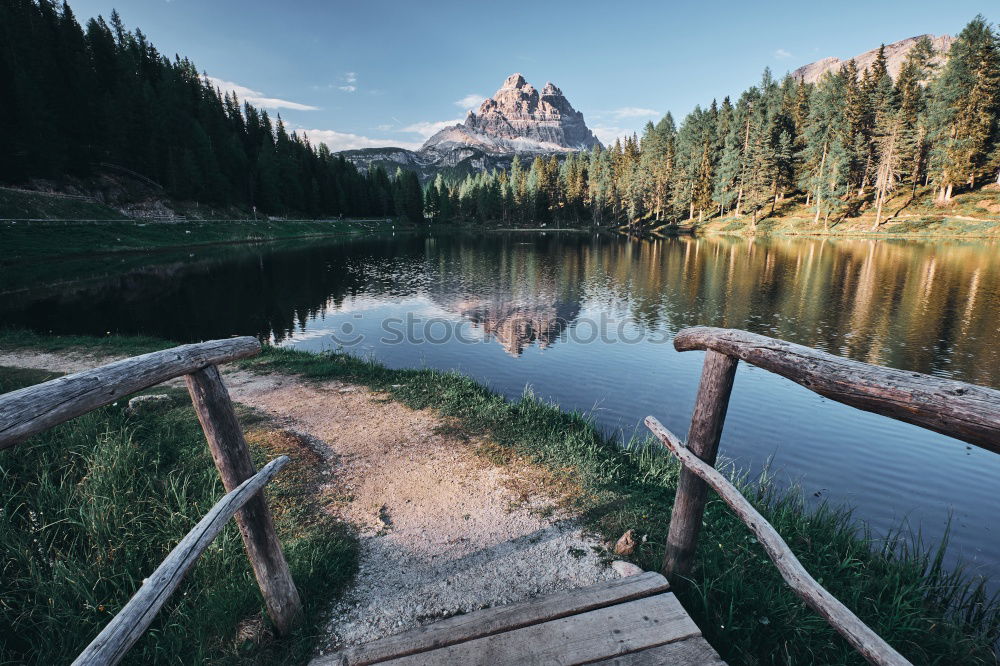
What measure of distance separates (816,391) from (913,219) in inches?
2780

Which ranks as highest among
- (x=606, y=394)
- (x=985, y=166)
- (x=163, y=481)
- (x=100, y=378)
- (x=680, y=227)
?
(x=985, y=166)

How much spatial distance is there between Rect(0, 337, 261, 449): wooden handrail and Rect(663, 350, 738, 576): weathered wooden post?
13.3 ft

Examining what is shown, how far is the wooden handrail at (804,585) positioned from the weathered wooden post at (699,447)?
0.19 m

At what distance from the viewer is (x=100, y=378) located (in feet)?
8.19

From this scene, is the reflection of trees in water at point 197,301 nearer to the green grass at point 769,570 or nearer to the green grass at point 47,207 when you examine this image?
the green grass at point 47,207

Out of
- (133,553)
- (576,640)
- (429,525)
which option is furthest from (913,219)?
(133,553)

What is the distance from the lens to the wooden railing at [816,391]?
203cm

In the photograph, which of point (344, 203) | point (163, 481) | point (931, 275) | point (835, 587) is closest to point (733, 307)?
point (931, 275)

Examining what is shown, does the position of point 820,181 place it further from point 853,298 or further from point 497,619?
point 497,619

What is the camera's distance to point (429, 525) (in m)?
5.86

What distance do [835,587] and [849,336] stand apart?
17.6 m

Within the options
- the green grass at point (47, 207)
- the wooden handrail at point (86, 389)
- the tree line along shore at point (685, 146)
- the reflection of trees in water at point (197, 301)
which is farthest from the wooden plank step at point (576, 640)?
the tree line along shore at point (685, 146)

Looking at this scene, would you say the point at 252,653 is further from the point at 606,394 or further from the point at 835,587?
the point at 606,394

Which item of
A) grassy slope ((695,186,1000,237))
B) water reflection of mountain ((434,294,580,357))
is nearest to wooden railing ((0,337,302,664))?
water reflection of mountain ((434,294,580,357))
